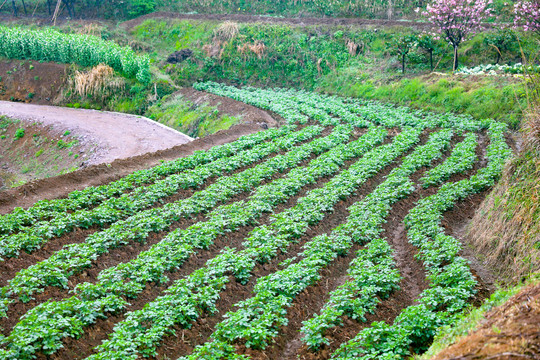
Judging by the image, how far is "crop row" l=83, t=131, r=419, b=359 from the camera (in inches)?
304

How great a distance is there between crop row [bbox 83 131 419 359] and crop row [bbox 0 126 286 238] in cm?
441

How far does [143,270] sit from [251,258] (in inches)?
98.8

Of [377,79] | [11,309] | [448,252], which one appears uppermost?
[377,79]

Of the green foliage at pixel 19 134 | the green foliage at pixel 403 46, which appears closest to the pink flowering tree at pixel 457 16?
the green foliage at pixel 403 46

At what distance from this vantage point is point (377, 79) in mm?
33031

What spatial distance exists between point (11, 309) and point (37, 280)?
0.73 metres

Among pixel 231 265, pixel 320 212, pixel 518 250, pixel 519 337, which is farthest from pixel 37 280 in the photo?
pixel 518 250

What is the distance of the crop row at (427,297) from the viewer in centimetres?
738

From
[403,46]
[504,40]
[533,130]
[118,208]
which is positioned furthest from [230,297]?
[504,40]

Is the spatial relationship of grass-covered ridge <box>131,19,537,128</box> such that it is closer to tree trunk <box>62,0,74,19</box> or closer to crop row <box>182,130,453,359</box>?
tree trunk <box>62,0,74,19</box>

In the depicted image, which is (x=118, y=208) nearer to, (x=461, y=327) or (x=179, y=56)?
(x=461, y=327)

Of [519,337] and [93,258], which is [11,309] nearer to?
[93,258]

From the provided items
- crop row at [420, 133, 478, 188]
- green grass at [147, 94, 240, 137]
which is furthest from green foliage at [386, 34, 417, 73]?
crop row at [420, 133, 478, 188]

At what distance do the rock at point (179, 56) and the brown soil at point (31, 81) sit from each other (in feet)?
27.5
